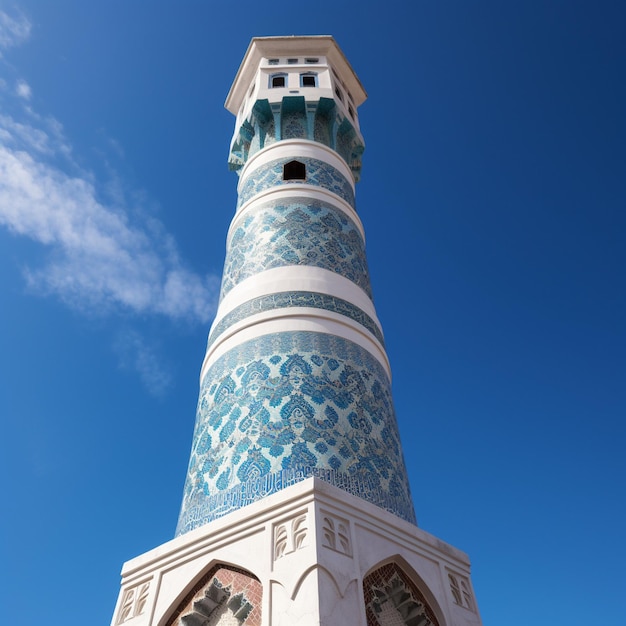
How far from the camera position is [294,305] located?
3.63 metres

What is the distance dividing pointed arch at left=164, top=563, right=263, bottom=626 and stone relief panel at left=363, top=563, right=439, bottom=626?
46 centimetres

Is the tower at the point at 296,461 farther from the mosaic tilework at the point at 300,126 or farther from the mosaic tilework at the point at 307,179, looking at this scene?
the mosaic tilework at the point at 300,126

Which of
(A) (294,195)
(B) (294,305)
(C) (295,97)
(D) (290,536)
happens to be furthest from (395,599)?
(C) (295,97)

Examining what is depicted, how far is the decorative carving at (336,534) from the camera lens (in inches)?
94.3

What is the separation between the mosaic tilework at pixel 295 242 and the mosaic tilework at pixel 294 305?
11.4 inches

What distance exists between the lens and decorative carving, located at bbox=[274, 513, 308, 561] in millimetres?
2392

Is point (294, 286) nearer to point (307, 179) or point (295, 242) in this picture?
point (295, 242)

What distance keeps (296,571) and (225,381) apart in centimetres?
136

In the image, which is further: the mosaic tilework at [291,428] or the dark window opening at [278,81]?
the dark window opening at [278,81]

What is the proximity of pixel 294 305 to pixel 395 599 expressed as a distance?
1.65 metres

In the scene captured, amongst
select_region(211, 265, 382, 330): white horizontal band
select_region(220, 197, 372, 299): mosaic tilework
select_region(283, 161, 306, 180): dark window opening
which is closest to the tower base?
select_region(211, 265, 382, 330): white horizontal band

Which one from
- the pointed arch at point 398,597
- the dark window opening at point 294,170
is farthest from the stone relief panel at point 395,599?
the dark window opening at point 294,170

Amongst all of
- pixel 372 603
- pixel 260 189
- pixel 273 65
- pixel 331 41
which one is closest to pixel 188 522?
pixel 372 603

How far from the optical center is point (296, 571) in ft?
7.52
